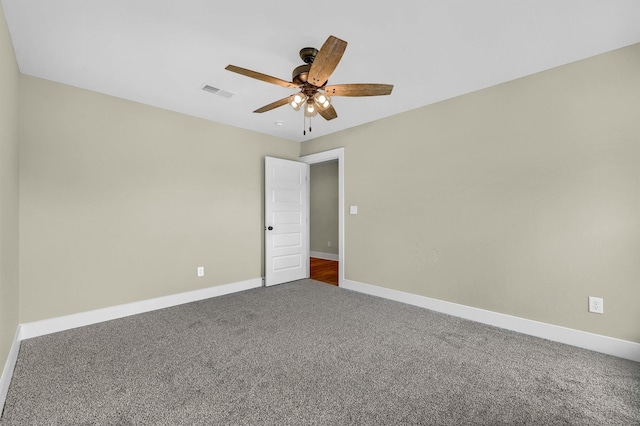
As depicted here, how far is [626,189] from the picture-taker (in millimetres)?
2256

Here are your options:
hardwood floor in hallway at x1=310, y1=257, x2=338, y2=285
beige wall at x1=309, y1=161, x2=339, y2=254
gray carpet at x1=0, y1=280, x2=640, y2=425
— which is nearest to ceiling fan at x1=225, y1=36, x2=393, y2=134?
gray carpet at x1=0, y1=280, x2=640, y2=425

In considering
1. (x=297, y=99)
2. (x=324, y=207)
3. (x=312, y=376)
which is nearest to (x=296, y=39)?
(x=297, y=99)

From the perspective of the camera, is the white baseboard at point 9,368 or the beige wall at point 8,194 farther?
the beige wall at point 8,194

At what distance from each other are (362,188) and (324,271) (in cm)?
217

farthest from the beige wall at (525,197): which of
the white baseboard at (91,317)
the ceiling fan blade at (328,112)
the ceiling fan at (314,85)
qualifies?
the white baseboard at (91,317)

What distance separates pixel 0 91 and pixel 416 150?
369 centimetres

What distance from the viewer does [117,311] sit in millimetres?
3104

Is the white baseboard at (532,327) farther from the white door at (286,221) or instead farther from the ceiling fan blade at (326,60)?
the ceiling fan blade at (326,60)

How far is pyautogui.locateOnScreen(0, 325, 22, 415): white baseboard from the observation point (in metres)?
1.70

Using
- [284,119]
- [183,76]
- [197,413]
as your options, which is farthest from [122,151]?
[197,413]

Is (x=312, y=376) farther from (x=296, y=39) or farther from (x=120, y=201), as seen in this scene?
(x=120, y=201)

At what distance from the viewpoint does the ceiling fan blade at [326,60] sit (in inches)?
64.9

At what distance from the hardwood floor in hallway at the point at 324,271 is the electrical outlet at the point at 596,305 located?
3045mm

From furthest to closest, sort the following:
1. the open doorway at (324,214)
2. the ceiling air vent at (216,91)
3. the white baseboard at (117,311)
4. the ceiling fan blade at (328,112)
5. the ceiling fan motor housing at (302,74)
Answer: the open doorway at (324,214) < the ceiling air vent at (216,91) < the white baseboard at (117,311) < the ceiling fan blade at (328,112) < the ceiling fan motor housing at (302,74)
